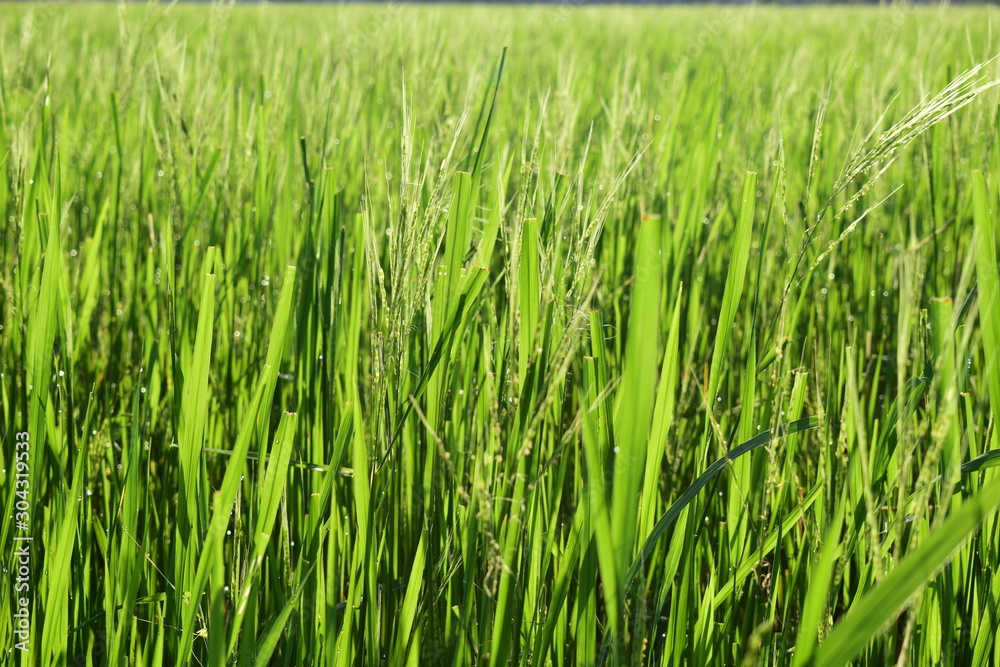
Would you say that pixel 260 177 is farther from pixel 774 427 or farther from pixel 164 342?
pixel 774 427

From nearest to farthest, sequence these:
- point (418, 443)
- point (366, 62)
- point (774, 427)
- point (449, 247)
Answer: point (774, 427)
point (449, 247)
point (418, 443)
point (366, 62)

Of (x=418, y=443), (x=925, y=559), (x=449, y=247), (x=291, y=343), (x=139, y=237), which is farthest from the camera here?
(x=139, y=237)

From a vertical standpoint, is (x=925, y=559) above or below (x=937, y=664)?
above

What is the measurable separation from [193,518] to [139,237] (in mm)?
1062

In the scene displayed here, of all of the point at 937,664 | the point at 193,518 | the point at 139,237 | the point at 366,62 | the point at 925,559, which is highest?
the point at 366,62

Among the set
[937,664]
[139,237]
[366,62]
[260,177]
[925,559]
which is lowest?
[937,664]

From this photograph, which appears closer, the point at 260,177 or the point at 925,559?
the point at 925,559

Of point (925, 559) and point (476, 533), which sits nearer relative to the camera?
point (925, 559)

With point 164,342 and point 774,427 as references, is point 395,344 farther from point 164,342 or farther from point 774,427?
point 164,342

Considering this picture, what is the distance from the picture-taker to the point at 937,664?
713 millimetres

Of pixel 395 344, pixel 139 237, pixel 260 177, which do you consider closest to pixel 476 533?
pixel 395 344

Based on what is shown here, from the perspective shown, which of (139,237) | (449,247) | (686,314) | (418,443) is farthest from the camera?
(139,237)

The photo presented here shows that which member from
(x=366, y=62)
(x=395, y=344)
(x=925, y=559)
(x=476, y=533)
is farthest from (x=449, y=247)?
(x=366, y=62)

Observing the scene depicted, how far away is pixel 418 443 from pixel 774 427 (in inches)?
16.9
